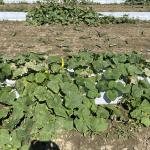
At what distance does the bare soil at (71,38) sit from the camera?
9898 mm

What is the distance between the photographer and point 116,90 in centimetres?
621

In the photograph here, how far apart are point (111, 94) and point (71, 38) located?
480 cm

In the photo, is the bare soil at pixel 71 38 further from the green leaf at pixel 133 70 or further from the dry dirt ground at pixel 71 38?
the green leaf at pixel 133 70

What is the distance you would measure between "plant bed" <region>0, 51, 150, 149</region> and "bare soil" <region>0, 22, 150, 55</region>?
3093 millimetres

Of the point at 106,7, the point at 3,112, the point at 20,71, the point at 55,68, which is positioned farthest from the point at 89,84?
the point at 106,7

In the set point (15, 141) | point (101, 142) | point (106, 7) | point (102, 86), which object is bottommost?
→ point (106, 7)

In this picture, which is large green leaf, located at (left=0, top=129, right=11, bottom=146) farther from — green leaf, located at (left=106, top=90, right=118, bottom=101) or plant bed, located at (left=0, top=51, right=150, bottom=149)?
green leaf, located at (left=106, top=90, right=118, bottom=101)

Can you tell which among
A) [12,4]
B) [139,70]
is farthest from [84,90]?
[12,4]

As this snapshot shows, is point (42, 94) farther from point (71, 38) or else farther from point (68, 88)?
point (71, 38)

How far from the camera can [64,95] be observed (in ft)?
19.8

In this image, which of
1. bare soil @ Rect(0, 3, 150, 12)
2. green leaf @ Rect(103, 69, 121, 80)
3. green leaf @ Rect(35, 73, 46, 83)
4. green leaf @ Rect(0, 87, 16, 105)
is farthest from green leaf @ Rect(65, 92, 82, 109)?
bare soil @ Rect(0, 3, 150, 12)

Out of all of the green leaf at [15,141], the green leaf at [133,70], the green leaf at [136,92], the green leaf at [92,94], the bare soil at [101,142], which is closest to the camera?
the green leaf at [15,141]

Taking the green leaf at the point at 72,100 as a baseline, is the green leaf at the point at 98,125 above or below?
below

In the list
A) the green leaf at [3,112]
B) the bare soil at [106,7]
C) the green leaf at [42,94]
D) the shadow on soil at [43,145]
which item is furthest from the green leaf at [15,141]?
the bare soil at [106,7]
